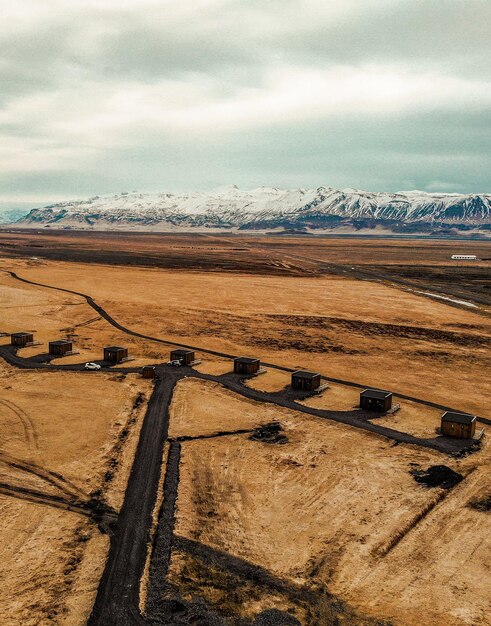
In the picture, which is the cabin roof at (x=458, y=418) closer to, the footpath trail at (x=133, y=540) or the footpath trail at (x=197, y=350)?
the footpath trail at (x=197, y=350)

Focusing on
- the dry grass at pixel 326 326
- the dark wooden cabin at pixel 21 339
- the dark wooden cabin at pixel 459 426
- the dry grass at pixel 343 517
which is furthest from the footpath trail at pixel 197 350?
the dry grass at pixel 343 517

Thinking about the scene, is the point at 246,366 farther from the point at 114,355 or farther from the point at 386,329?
the point at 386,329

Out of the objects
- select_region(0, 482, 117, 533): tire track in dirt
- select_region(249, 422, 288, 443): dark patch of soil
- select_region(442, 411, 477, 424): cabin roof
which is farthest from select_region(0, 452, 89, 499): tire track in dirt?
select_region(442, 411, 477, 424): cabin roof

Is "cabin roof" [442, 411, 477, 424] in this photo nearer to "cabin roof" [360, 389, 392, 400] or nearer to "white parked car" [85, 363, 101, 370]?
"cabin roof" [360, 389, 392, 400]

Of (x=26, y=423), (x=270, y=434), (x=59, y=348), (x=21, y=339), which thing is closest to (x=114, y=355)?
(x=59, y=348)

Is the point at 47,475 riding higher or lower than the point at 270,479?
higher

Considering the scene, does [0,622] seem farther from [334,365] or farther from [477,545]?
[334,365]
